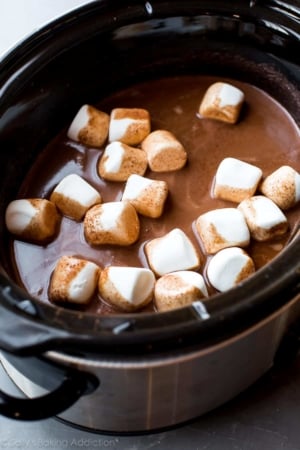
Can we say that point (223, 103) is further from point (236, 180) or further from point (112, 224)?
point (112, 224)

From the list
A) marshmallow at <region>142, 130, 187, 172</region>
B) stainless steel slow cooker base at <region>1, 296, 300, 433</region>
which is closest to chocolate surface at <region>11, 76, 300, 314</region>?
marshmallow at <region>142, 130, 187, 172</region>

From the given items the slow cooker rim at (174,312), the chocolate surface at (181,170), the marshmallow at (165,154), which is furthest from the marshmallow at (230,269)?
the marshmallow at (165,154)

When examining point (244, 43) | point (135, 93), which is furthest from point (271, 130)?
point (135, 93)

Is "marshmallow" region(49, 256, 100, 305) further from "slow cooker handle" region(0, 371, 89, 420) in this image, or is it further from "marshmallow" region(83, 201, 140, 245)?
"slow cooker handle" region(0, 371, 89, 420)

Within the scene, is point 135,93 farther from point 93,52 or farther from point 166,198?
point 166,198

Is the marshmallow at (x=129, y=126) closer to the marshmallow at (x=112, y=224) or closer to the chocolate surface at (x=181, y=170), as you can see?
the chocolate surface at (x=181, y=170)
